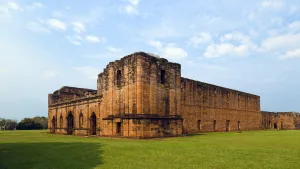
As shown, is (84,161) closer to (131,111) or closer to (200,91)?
(131,111)

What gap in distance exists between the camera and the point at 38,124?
54781 millimetres

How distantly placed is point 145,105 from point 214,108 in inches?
642

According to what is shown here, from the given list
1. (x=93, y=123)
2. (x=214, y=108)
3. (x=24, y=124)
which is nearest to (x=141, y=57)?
(x=93, y=123)

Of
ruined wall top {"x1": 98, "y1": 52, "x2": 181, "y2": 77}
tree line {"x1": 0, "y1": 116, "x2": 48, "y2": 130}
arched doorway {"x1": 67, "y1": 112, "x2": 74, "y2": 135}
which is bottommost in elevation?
tree line {"x1": 0, "y1": 116, "x2": 48, "y2": 130}

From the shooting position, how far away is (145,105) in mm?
20047

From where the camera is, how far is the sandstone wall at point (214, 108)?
29266 millimetres

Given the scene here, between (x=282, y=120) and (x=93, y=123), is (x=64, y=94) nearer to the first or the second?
(x=93, y=123)

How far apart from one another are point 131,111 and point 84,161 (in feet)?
34.3

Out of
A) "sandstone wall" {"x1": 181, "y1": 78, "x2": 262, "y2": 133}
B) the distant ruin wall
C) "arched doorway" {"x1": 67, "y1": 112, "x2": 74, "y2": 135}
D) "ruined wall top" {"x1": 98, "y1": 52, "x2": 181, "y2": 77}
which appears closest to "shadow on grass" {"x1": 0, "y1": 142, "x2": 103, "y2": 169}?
"ruined wall top" {"x1": 98, "y1": 52, "x2": 181, "y2": 77}

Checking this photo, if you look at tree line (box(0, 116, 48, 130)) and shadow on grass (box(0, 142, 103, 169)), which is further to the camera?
tree line (box(0, 116, 48, 130))

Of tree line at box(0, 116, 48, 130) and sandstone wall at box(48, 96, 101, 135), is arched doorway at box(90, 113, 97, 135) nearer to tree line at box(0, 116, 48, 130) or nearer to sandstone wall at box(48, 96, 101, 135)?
sandstone wall at box(48, 96, 101, 135)

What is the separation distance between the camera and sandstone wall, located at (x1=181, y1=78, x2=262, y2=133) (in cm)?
2927

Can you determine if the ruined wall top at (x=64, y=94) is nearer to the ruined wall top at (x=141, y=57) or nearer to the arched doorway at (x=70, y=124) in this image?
the arched doorway at (x=70, y=124)

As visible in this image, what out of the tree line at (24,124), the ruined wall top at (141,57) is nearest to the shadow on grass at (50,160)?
the ruined wall top at (141,57)
